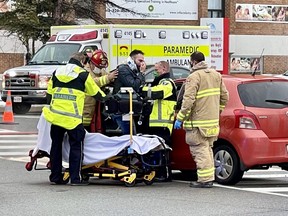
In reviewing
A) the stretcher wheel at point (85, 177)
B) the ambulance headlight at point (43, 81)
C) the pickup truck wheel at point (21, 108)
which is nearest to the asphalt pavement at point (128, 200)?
the stretcher wheel at point (85, 177)

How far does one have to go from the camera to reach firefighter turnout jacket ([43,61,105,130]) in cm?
1005

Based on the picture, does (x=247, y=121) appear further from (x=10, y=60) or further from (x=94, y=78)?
(x=10, y=60)

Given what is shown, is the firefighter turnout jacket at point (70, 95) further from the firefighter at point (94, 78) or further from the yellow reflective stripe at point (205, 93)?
the yellow reflective stripe at point (205, 93)

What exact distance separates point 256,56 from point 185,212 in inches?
1432

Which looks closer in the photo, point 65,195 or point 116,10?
point 65,195

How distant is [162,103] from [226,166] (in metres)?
1.23

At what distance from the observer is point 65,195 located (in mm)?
9469

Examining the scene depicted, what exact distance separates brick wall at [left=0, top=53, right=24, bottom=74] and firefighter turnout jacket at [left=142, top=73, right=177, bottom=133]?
1130 inches

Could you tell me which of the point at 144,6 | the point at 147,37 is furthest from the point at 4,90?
the point at 144,6

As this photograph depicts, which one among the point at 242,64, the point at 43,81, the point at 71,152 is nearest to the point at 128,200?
the point at 71,152

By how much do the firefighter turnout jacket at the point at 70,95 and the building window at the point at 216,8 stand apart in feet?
113

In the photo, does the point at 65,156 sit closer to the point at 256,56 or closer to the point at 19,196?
the point at 19,196

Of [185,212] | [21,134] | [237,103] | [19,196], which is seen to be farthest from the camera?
[21,134]

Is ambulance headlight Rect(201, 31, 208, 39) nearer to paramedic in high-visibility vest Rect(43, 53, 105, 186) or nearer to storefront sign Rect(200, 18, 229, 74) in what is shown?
storefront sign Rect(200, 18, 229, 74)
